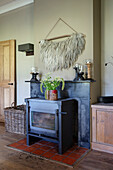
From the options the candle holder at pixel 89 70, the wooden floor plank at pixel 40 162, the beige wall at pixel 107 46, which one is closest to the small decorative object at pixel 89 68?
the candle holder at pixel 89 70

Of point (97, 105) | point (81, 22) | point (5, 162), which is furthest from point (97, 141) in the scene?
point (81, 22)

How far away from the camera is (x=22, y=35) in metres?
3.87

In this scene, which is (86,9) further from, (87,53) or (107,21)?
(87,53)

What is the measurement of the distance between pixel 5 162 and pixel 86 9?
262 cm

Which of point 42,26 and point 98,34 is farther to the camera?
point 42,26

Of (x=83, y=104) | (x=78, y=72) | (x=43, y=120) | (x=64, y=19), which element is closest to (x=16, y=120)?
(x=43, y=120)

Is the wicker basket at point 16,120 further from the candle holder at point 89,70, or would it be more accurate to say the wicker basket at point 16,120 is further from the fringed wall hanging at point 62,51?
the candle holder at point 89,70

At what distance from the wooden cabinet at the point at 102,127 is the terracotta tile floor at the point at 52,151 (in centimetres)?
23

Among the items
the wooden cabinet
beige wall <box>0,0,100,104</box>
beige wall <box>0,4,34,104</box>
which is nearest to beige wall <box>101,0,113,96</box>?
beige wall <box>0,0,100,104</box>

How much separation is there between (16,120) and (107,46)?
2266 mm

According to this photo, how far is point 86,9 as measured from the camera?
267 cm

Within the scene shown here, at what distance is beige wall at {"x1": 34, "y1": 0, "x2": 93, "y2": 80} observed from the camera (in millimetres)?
2661

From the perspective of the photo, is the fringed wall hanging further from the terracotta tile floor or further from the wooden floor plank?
the wooden floor plank

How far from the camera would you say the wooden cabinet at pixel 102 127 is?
2.42 m
